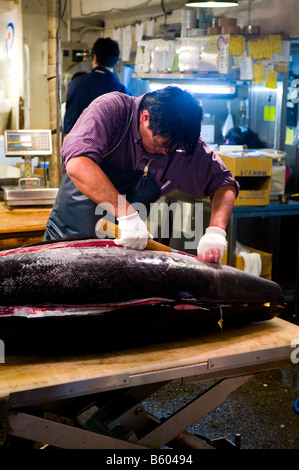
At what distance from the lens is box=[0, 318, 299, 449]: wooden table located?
1.70m

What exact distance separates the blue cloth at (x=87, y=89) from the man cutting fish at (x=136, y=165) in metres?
2.90

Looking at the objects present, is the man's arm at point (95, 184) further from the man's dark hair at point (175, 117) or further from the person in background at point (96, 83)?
the person in background at point (96, 83)

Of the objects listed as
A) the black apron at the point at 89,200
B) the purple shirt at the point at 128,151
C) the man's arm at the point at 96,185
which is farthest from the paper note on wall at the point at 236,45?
the man's arm at the point at 96,185

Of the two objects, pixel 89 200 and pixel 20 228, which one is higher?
pixel 89 200

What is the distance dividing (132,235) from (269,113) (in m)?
4.26

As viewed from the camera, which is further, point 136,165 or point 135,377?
point 136,165

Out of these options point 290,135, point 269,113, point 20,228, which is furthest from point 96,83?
point 20,228

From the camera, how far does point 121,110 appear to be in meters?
2.66

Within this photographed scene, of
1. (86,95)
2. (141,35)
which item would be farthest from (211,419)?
(141,35)

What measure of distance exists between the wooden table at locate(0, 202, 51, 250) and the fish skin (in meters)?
1.61

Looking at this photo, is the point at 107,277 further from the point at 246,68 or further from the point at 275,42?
the point at 275,42

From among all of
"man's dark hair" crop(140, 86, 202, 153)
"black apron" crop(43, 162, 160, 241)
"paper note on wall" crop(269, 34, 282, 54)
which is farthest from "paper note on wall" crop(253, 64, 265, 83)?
"man's dark hair" crop(140, 86, 202, 153)

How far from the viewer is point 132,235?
2135mm

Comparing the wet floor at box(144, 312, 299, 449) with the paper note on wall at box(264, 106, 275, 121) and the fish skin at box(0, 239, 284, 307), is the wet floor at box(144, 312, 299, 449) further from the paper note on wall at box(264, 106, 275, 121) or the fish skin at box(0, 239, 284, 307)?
the paper note on wall at box(264, 106, 275, 121)
